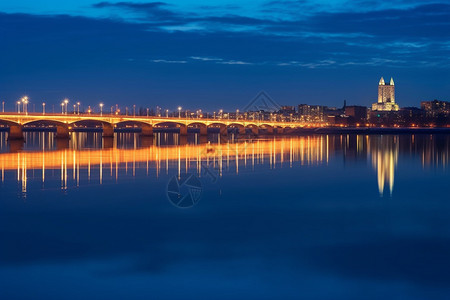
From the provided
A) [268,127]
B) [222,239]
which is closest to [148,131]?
[268,127]

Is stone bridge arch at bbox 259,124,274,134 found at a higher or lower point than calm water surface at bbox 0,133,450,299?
higher

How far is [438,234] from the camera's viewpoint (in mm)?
15469

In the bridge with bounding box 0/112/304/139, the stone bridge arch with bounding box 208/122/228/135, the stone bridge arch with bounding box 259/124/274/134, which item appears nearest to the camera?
the bridge with bounding box 0/112/304/139

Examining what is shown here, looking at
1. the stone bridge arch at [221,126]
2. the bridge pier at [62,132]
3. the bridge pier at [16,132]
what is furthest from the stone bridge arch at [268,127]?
the bridge pier at [16,132]

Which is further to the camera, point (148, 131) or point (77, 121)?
point (148, 131)

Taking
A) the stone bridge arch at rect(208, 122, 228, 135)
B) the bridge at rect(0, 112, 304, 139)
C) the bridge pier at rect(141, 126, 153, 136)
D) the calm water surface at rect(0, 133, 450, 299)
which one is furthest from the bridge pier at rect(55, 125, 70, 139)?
the calm water surface at rect(0, 133, 450, 299)

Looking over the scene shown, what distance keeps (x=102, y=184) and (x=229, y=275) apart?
53.7ft

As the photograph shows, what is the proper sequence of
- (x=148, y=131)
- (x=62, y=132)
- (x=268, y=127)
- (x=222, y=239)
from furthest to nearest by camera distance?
1. (x=268, y=127)
2. (x=148, y=131)
3. (x=62, y=132)
4. (x=222, y=239)

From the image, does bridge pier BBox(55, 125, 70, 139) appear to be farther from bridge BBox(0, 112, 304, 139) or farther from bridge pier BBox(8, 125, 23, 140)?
bridge pier BBox(8, 125, 23, 140)

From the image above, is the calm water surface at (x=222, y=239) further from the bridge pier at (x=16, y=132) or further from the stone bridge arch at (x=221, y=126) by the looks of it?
the stone bridge arch at (x=221, y=126)

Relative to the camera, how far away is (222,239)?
14.8m

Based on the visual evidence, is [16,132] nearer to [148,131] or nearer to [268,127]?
[148,131]

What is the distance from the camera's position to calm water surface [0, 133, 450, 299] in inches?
431

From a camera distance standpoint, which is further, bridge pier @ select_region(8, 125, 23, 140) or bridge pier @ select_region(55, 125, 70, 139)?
bridge pier @ select_region(55, 125, 70, 139)
